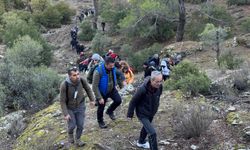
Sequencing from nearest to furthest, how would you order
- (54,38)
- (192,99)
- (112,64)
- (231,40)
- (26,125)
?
(112,64), (192,99), (26,125), (231,40), (54,38)

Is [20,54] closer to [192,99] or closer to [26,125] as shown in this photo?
[26,125]

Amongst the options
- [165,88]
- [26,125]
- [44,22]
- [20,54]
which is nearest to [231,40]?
[20,54]

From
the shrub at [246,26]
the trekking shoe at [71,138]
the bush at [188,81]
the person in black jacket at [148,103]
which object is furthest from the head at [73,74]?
the shrub at [246,26]

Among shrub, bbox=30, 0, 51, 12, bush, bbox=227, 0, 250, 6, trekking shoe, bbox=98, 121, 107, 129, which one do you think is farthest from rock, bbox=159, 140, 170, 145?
shrub, bbox=30, 0, 51, 12

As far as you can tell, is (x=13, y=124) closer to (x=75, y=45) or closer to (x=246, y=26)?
(x=246, y=26)

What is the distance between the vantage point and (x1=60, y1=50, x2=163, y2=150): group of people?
6.46 m

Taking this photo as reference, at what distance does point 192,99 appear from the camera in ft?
31.0

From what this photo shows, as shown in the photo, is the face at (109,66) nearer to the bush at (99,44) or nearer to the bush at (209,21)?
the bush at (209,21)

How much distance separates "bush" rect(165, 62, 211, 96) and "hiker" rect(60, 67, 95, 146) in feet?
10.7

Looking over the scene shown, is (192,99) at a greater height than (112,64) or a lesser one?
lesser

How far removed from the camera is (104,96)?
302 inches

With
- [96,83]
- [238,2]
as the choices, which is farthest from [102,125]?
[238,2]

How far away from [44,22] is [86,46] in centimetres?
921

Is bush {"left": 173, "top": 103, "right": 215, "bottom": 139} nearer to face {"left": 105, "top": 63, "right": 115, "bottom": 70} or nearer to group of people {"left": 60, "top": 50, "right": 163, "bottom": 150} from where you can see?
group of people {"left": 60, "top": 50, "right": 163, "bottom": 150}
